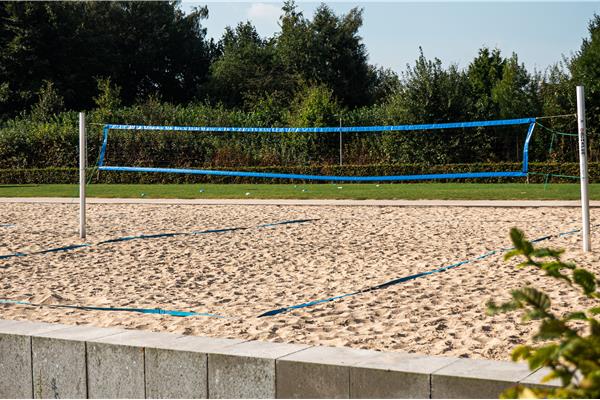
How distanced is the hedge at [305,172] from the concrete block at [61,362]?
18.9 metres

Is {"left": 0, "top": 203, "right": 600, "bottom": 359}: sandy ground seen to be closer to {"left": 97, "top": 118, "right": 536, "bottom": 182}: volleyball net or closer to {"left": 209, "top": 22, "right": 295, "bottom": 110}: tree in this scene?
{"left": 97, "top": 118, "right": 536, "bottom": 182}: volleyball net

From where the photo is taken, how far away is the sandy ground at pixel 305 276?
17.0 feet

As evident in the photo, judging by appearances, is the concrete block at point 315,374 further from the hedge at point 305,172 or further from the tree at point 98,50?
the tree at point 98,50

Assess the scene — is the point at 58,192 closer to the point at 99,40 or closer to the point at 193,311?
the point at 193,311

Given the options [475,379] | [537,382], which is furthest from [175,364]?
[537,382]

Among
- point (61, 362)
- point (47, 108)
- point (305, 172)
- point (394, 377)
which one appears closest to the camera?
point (394, 377)

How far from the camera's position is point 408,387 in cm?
354

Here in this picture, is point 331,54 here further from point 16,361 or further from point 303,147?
point 16,361

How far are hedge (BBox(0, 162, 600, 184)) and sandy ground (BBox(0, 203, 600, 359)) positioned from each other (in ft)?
33.3

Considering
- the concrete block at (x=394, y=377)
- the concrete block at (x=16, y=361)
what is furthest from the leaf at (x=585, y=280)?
the concrete block at (x=16, y=361)

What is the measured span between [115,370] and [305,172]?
67.8 ft

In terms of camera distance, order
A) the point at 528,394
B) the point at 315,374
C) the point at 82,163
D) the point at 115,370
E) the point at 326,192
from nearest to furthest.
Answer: the point at 528,394 < the point at 315,374 < the point at 115,370 < the point at 82,163 < the point at 326,192

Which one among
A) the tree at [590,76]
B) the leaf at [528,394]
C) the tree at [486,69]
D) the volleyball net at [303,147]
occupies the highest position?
the tree at [486,69]

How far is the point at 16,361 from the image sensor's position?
4.55 metres
